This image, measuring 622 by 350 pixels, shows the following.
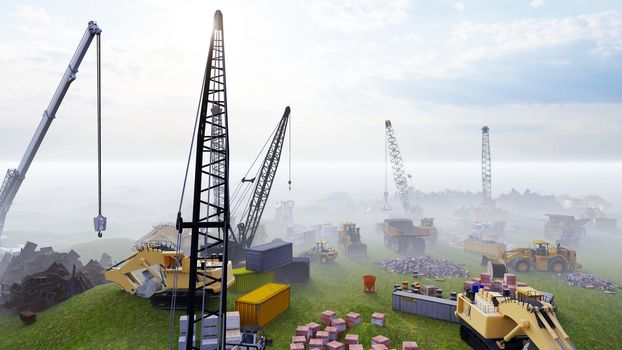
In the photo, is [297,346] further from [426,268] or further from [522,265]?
[522,265]

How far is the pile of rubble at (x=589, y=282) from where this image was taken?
120ft

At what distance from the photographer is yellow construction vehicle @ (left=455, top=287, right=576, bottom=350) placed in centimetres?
1838

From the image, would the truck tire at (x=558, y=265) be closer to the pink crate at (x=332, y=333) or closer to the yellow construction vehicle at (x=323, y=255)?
the yellow construction vehicle at (x=323, y=255)

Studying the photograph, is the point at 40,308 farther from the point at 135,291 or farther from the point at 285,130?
the point at 285,130

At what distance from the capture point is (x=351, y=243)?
5522cm

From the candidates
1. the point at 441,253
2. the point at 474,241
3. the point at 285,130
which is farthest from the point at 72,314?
the point at 474,241

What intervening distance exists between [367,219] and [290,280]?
8377 cm

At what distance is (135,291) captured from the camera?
97.6 ft

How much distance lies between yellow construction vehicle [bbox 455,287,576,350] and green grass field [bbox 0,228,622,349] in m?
2.14

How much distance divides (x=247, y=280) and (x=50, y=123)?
29614 millimetres

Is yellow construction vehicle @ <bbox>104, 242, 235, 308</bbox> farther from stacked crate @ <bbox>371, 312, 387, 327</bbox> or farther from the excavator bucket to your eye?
the excavator bucket

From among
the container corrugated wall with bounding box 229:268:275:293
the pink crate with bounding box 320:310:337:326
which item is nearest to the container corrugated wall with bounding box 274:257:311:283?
the container corrugated wall with bounding box 229:268:275:293

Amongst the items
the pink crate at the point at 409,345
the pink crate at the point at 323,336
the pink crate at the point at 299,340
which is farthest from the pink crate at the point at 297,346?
the pink crate at the point at 409,345

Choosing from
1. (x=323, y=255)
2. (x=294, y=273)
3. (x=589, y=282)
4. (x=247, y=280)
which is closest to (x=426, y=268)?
(x=323, y=255)
